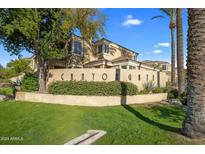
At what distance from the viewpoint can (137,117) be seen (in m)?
10.9

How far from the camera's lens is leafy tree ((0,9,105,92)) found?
51.1 feet

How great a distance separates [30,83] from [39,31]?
404cm

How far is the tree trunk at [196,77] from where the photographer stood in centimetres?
704

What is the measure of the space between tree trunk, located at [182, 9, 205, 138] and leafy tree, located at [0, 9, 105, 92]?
37.5 feet

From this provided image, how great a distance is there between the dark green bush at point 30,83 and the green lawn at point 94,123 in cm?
Result: 407

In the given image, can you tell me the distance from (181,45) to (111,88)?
5.84 meters

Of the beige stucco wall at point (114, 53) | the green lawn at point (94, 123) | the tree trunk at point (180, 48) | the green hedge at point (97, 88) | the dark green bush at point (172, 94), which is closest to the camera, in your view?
the green lawn at point (94, 123)

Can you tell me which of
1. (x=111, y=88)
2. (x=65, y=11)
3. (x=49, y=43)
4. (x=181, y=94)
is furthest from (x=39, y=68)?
(x=181, y=94)

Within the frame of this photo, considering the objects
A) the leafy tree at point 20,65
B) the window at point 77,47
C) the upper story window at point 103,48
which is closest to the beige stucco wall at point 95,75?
the leafy tree at point 20,65

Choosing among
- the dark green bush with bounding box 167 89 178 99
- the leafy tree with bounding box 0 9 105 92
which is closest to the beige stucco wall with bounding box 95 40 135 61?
the leafy tree with bounding box 0 9 105 92

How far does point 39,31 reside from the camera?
17078mm

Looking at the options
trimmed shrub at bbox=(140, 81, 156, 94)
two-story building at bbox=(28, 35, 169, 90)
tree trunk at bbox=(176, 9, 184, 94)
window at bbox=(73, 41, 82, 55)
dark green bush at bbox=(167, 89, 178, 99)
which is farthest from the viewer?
window at bbox=(73, 41, 82, 55)

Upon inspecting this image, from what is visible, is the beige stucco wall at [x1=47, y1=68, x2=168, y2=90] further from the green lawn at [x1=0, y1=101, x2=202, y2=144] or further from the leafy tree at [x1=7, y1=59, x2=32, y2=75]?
the green lawn at [x1=0, y1=101, x2=202, y2=144]

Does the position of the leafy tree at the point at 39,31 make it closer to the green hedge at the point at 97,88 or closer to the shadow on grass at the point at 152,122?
the green hedge at the point at 97,88
